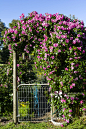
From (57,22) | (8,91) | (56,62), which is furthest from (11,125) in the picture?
(57,22)

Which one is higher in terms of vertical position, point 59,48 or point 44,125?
point 59,48

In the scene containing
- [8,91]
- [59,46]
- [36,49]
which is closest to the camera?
[59,46]

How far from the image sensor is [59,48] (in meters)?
4.35

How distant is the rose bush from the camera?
4.36 m

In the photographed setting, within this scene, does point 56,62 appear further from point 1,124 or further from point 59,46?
point 1,124

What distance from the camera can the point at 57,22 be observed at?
4555mm

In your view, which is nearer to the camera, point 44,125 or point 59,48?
point 59,48

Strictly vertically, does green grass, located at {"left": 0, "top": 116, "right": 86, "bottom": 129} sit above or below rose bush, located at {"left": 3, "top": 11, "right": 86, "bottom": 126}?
below

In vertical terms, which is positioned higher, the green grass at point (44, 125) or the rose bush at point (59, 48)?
the rose bush at point (59, 48)

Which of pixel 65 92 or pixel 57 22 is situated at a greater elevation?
pixel 57 22

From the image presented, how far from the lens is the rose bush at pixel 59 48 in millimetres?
4359

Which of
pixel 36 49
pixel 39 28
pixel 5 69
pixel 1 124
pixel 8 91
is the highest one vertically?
pixel 39 28

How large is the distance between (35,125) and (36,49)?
2231 mm

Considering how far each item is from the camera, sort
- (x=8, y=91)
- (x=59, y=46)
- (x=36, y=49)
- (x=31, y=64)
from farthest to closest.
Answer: (x=31, y=64) < (x=8, y=91) < (x=36, y=49) < (x=59, y=46)
